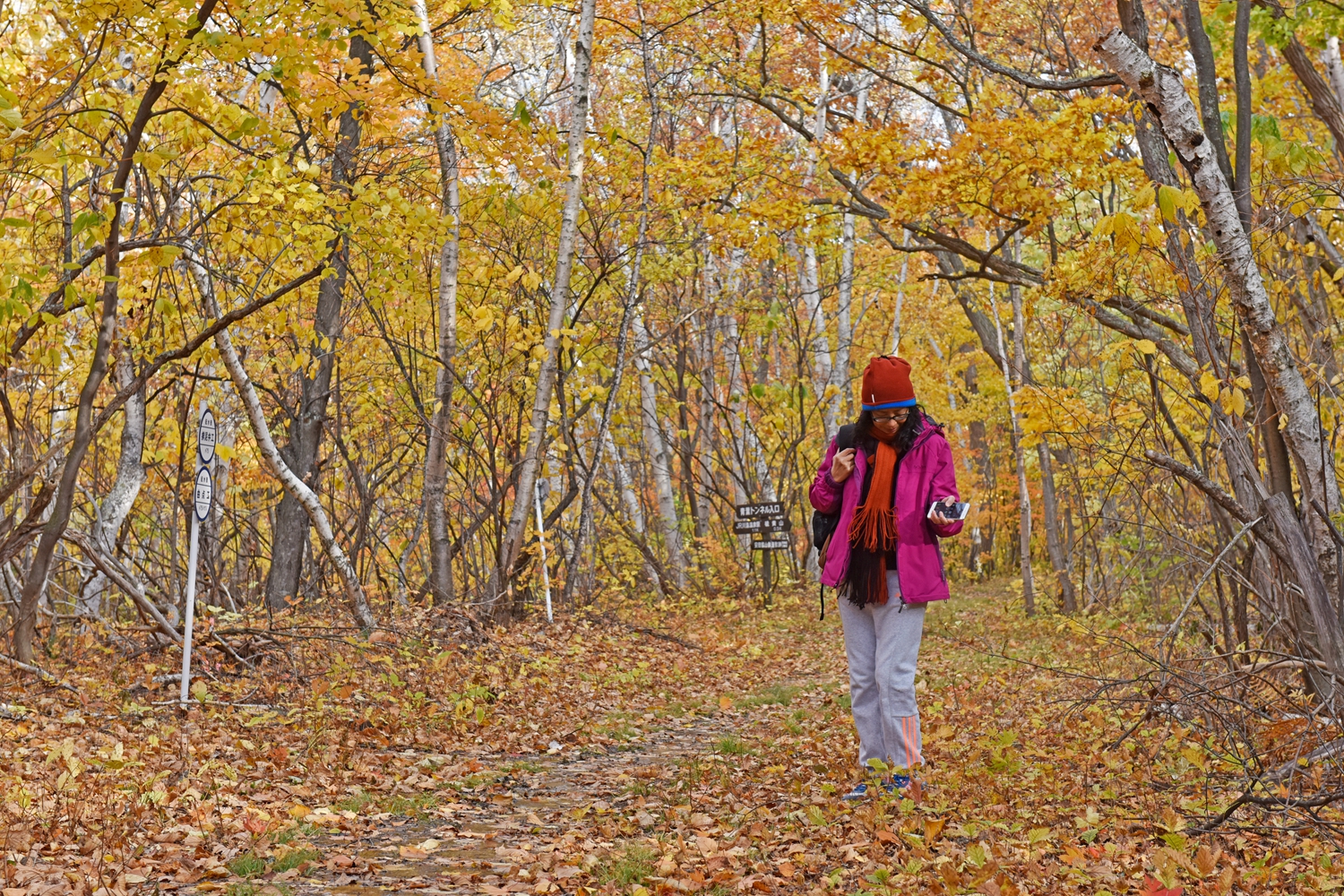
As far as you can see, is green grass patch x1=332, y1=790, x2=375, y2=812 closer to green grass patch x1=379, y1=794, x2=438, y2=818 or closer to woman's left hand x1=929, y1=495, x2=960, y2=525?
green grass patch x1=379, y1=794, x2=438, y2=818

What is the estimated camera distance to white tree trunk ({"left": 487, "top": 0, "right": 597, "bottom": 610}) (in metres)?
10.2

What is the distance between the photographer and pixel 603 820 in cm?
502

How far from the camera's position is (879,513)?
16.7 feet

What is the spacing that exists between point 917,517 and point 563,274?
615 centimetres

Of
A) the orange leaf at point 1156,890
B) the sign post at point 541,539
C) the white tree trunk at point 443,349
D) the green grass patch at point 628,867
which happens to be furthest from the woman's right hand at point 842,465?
the sign post at point 541,539

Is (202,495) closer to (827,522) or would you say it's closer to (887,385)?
(827,522)

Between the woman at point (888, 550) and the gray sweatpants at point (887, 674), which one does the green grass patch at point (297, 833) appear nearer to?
the woman at point (888, 550)

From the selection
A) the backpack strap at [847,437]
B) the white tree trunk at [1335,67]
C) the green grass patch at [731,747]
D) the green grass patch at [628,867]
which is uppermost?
the white tree trunk at [1335,67]

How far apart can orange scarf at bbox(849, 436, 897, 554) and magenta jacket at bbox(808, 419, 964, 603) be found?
4 centimetres

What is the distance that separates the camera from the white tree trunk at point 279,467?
8102 mm

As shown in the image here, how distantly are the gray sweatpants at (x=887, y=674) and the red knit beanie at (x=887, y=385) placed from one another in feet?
2.57

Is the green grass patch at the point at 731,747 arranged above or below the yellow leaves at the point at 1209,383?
below

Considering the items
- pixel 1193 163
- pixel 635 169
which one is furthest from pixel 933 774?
pixel 635 169

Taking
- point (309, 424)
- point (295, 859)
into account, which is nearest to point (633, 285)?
point (309, 424)
